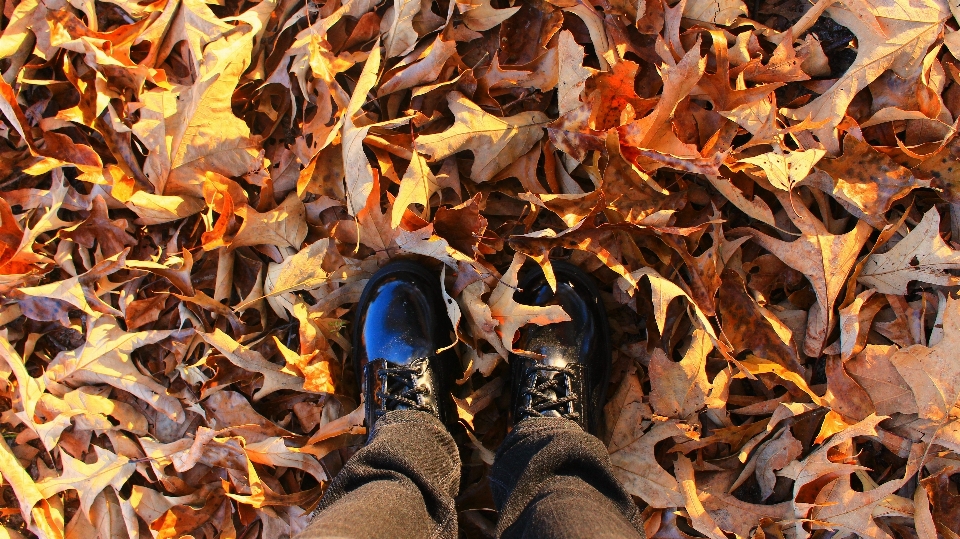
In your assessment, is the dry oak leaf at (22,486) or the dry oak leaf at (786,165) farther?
the dry oak leaf at (22,486)

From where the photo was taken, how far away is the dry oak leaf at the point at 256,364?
1649mm

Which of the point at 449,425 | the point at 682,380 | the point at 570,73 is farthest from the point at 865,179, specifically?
the point at 449,425

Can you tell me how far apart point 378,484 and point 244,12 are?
55.9 inches

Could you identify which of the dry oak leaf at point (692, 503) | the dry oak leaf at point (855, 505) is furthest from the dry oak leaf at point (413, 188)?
the dry oak leaf at point (855, 505)

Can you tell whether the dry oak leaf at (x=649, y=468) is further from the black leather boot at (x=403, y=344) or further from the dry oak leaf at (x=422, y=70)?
the dry oak leaf at (x=422, y=70)

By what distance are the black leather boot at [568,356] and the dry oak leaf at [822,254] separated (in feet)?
1.74

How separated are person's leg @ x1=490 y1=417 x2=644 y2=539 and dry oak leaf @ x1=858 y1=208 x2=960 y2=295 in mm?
876

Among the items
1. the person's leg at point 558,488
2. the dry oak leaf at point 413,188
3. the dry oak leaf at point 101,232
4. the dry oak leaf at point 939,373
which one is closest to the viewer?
the person's leg at point 558,488

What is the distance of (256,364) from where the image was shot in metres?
1.66

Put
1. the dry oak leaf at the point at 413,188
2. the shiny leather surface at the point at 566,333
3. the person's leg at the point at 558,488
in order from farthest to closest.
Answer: the shiny leather surface at the point at 566,333 → the dry oak leaf at the point at 413,188 → the person's leg at the point at 558,488

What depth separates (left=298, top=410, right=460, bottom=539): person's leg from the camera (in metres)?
1.13

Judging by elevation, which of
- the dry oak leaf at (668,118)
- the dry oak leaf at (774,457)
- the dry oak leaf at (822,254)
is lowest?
the dry oak leaf at (774,457)

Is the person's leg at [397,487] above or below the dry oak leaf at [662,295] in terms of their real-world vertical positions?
below

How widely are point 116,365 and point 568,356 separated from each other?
1.37 metres
